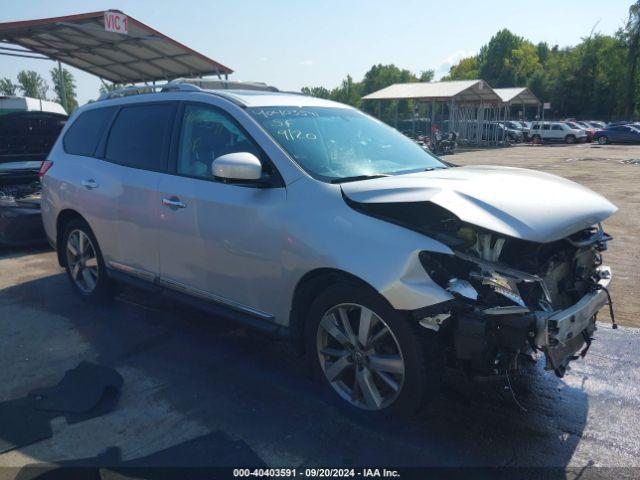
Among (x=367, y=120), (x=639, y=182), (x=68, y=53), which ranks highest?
(x=68, y=53)

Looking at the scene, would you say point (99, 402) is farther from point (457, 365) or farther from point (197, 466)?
point (457, 365)

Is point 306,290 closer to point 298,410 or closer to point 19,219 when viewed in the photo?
point 298,410

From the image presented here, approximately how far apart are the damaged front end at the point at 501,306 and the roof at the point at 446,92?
109 feet

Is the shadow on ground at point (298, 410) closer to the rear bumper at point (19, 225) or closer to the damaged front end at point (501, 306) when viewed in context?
the damaged front end at point (501, 306)

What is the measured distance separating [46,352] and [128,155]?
171cm

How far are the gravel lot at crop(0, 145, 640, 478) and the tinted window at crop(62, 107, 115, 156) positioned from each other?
1.57m

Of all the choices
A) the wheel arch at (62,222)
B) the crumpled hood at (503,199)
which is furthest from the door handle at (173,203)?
the wheel arch at (62,222)

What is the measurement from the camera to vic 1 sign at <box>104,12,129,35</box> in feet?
29.4

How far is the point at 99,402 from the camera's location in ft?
11.1

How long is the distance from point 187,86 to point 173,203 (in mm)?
1010

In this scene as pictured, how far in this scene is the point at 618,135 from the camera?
38.6m

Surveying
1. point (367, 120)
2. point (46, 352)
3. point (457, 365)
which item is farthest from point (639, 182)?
point (46, 352)

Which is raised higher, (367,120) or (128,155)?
(367,120)

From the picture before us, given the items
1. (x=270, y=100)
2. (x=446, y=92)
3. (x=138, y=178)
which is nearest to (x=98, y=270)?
(x=138, y=178)
